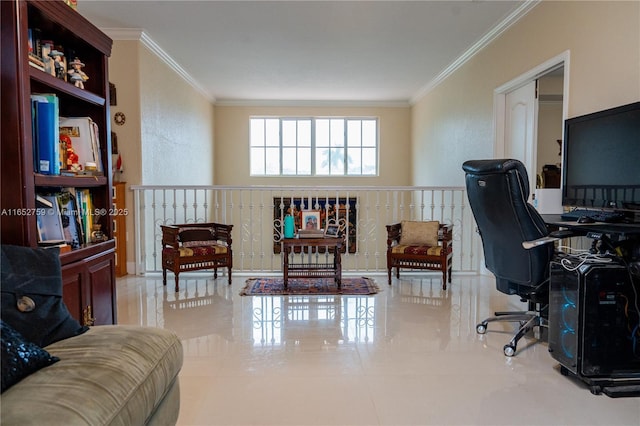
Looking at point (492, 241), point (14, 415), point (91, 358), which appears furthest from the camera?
point (492, 241)

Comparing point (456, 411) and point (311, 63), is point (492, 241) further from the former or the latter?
point (311, 63)

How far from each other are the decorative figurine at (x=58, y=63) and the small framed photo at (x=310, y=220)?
2501 millimetres

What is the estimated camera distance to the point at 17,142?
1.59m

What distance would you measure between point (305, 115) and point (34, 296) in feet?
24.2

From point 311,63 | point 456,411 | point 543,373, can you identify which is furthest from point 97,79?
point 311,63

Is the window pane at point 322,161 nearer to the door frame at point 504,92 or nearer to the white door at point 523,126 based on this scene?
the door frame at point 504,92

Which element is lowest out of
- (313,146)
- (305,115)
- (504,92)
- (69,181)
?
(69,181)

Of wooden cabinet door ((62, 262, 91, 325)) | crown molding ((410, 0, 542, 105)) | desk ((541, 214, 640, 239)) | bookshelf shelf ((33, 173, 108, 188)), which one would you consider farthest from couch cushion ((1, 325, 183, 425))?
crown molding ((410, 0, 542, 105))

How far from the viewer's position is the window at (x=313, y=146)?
8438 millimetres

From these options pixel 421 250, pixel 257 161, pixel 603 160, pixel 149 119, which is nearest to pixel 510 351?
pixel 603 160

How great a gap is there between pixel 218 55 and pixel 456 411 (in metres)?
5.07

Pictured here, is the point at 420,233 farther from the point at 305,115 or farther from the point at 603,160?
the point at 305,115

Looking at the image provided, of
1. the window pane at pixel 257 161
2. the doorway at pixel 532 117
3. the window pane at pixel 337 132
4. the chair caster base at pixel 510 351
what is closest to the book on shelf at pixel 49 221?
the chair caster base at pixel 510 351

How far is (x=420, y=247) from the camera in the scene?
13.3ft
